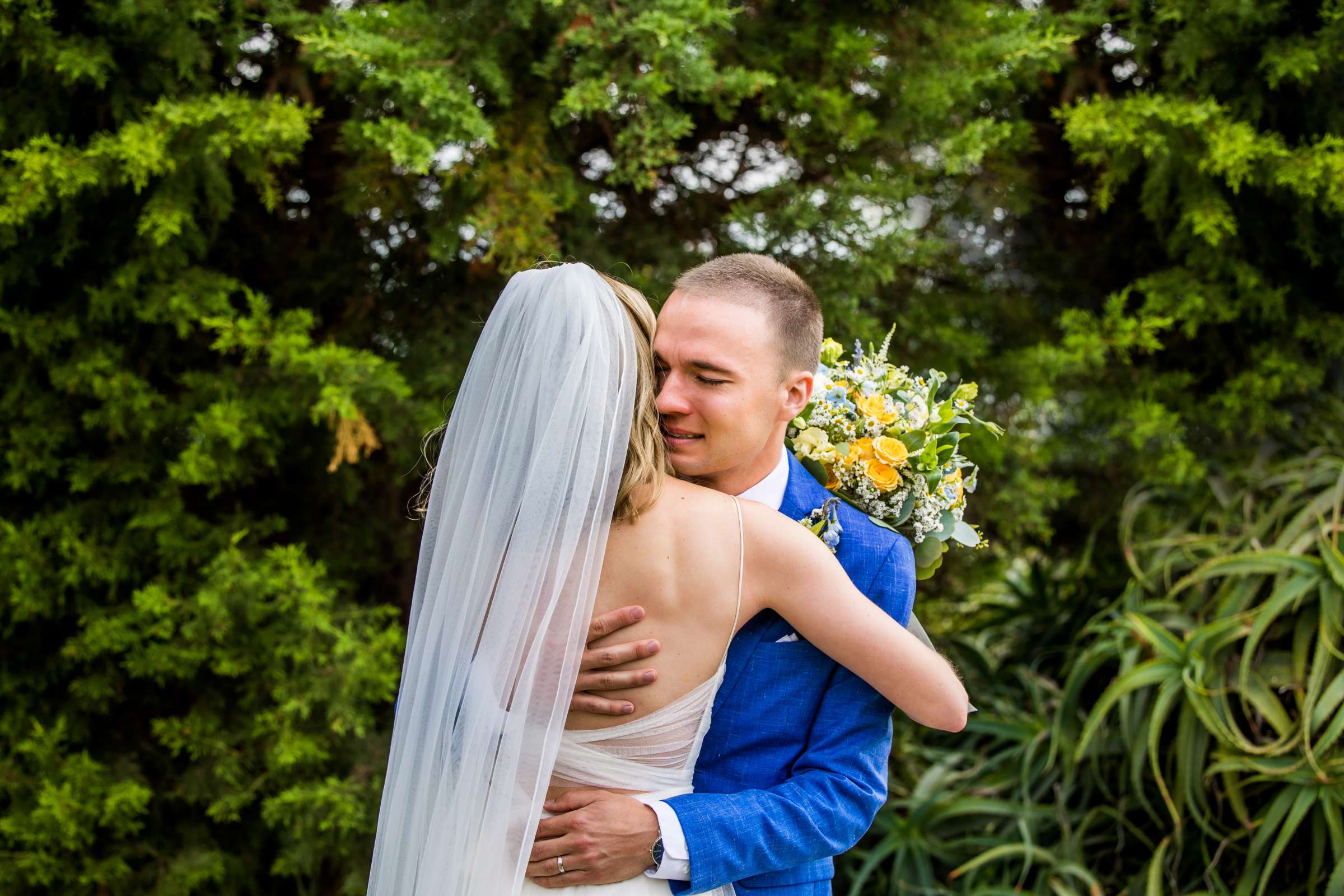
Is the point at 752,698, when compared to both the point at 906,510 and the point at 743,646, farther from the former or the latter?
the point at 906,510

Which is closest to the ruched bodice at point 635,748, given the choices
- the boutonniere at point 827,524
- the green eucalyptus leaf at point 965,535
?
the boutonniere at point 827,524

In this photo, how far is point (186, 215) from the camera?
11.5 feet

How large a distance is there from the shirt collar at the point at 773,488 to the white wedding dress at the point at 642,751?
0.25 meters

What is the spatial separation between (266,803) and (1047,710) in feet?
10.1

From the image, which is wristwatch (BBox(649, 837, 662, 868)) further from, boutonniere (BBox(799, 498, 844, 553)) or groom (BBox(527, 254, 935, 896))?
boutonniere (BBox(799, 498, 844, 553))

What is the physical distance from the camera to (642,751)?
196 centimetres

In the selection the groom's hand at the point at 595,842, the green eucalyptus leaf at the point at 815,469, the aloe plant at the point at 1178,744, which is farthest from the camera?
the aloe plant at the point at 1178,744

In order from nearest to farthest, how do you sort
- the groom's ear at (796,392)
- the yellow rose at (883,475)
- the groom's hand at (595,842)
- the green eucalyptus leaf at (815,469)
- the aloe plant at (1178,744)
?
the groom's hand at (595,842)
the groom's ear at (796,392)
the yellow rose at (883,475)
the green eucalyptus leaf at (815,469)
the aloe plant at (1178,744)

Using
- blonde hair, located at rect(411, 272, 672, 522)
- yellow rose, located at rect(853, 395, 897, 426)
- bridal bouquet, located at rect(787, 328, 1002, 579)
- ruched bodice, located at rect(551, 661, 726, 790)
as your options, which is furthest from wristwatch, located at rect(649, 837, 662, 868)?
yellow rose, located at rect(853, 395, 897, 426)

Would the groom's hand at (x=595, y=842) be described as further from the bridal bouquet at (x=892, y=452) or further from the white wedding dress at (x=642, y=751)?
the bridal bouquet at (x=892, y=452)

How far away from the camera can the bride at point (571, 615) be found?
1.88m

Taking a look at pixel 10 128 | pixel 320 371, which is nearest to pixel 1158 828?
pixel 320 371

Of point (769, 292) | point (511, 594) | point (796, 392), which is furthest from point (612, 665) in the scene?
point (769, 292)

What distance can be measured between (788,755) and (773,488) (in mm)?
542
